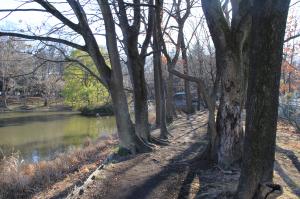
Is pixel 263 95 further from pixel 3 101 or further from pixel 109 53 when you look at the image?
pixel 3 101

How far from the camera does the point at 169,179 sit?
858cm

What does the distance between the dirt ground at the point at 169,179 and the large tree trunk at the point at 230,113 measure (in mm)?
411

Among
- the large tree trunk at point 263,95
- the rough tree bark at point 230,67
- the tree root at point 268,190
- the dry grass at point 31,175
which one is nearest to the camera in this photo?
the large tree trunk at point 263,95

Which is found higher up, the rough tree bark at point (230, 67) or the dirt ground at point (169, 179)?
the rough tree bark at point (230, 67)

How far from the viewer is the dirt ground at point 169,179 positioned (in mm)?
7531

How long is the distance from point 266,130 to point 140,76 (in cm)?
789

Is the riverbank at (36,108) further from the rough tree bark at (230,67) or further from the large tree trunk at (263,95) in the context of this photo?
the large tree trunk at (263,95)

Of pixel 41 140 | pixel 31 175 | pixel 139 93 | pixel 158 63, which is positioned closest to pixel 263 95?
pixel 139 93

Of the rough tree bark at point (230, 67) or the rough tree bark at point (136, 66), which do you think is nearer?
the rough tree bark at point (230, 67)

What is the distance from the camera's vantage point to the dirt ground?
297 inches

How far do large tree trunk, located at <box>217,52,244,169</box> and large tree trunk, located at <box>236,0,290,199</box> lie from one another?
2.96m

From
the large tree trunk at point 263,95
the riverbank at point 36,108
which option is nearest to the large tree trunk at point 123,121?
the large tree trunk at point 263,95

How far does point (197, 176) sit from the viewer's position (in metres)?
8.51

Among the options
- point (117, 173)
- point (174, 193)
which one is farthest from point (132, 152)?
point (174, 193)
